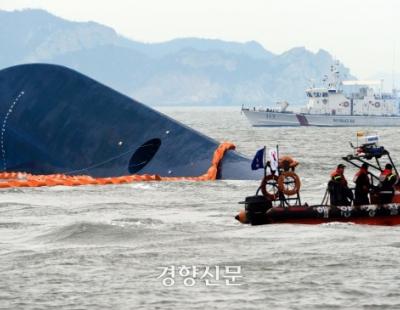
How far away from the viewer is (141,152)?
168ft

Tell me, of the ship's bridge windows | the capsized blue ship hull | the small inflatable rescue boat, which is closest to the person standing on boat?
the small inflatable rescue boat

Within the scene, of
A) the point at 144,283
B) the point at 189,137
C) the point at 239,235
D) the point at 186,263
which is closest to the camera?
the point at 144,283

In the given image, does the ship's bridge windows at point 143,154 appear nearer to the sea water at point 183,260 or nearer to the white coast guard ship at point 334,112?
the sea water at point 183,260

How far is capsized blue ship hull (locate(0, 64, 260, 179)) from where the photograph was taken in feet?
165

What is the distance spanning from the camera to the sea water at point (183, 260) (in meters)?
22.1

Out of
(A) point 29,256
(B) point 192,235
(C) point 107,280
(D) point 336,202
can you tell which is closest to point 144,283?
(C) point 107,280

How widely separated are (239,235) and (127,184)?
671 inches

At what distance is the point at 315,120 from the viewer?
16175 centimetres

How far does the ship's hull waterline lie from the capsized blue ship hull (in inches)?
4235

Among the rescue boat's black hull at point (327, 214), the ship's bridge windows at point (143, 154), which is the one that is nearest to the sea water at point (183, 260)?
the rescue boat's black hull at point (327, 214)

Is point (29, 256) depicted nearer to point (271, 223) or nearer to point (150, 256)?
point (150, 256)

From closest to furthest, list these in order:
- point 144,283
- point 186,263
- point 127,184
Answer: point 144,283 → point 186,263 → point 127,184

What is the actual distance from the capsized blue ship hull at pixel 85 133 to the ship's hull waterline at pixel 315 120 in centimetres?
10758

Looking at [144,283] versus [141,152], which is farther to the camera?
[141,152]
